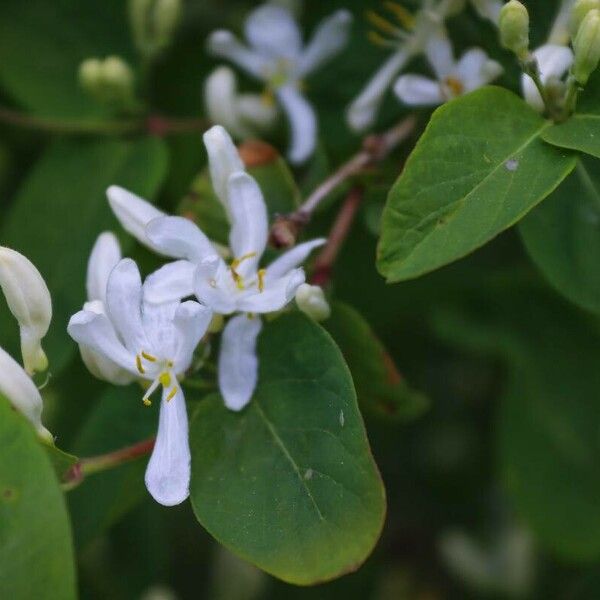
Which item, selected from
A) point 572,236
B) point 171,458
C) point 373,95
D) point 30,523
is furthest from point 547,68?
point 30,523

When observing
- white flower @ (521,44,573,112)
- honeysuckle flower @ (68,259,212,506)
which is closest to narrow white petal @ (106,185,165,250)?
honeysuckle flower @ (68,259,212,506)

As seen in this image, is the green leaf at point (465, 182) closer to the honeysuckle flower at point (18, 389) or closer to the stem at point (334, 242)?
the stem at point (334, 242)

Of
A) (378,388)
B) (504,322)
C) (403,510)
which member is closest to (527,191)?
(378,388)

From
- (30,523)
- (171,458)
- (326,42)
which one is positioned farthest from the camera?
(326,42)

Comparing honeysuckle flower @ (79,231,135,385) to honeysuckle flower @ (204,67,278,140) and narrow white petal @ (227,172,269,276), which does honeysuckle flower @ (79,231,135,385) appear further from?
honeysuckle flower @ (204,67,278,140)

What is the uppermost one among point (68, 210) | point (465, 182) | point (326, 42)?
point (465, 182)

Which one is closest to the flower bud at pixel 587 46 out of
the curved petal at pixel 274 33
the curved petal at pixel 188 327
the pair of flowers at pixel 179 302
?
the pair of flowers at pixel 179 302

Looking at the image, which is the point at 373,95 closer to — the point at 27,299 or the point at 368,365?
the point at 368,365

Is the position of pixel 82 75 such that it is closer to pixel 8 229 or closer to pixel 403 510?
pixel 8 229
